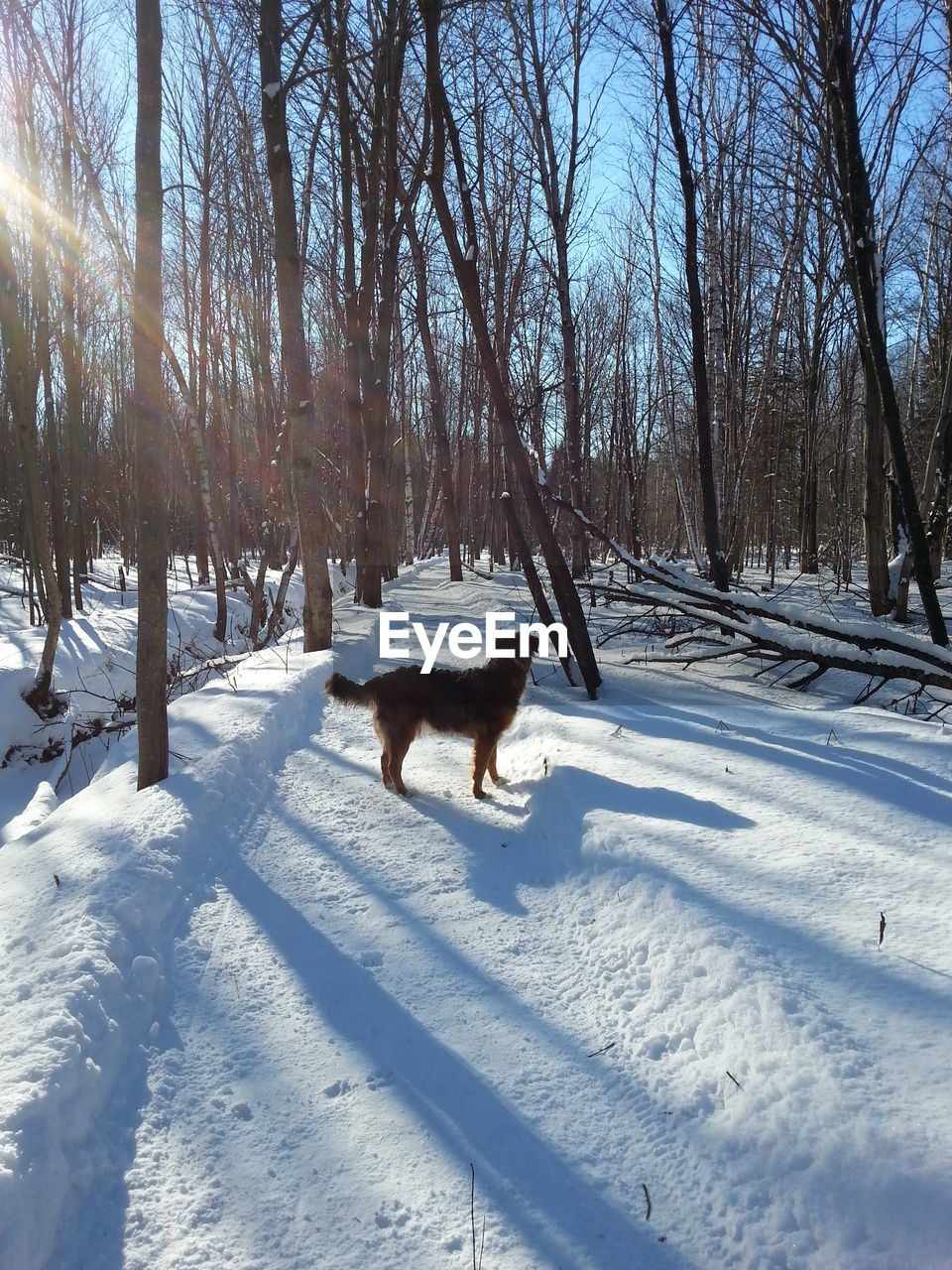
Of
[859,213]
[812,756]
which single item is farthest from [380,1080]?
[859,213]

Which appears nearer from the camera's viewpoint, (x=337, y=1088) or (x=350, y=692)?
(x=337, y=1088)

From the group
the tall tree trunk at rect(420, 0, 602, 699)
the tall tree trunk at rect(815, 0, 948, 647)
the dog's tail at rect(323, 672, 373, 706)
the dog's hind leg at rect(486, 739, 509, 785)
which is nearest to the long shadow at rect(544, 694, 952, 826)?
the tall tree trunk at rect(420, 0, 602, 699)

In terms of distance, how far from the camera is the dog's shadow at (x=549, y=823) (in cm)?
347

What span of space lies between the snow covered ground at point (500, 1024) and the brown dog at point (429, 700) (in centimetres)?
55

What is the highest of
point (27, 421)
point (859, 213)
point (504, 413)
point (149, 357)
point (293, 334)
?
point (293, 334)

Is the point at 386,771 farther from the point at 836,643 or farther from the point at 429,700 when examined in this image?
the point at 836,643

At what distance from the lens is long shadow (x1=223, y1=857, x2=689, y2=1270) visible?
1729 mm

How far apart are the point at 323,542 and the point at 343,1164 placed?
313 inches

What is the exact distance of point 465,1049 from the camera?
2.38 metres

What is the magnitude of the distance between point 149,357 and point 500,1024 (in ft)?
13.8

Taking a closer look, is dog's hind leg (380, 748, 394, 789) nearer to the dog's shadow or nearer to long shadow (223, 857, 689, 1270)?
the dog's shadow

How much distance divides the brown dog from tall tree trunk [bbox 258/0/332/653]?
452cm

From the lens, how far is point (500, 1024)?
2.51 meters

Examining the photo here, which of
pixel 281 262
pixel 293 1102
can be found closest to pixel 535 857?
pixel 293 1102
